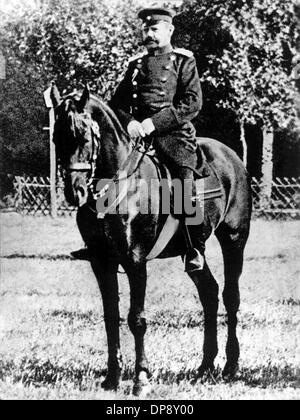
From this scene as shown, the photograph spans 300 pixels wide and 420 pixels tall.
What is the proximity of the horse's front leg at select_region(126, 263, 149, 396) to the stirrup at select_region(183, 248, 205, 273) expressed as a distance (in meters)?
0.54

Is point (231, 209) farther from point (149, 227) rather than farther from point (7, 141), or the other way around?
point (7, 141)

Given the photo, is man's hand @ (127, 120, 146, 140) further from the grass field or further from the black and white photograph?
the grass field

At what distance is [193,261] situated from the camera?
18.7 feet

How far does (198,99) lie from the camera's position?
559 centimetres

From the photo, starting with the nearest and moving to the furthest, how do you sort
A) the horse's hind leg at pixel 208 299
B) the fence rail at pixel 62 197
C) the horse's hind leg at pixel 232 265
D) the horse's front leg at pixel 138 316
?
the horse's front leg at pixel 138 316
the horse's hind leg at pixel 208 299
the horse's hind leg at pixel 232 265
the fence rail at pixel 62 197

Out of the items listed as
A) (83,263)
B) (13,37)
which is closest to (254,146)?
(83,263)

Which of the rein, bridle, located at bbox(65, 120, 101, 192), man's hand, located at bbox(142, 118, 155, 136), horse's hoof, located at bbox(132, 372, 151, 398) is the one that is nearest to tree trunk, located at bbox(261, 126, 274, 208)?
man's hand, located at bbox(142, 118, 155, 136)

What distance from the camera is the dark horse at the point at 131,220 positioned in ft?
16.2

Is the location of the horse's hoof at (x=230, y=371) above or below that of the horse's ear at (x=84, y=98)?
below

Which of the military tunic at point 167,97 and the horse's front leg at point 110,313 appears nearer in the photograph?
the horse's front leg at point 110,313

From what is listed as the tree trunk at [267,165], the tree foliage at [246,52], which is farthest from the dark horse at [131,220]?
the tree foliage at [246,52]

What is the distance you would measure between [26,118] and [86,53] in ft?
3.22

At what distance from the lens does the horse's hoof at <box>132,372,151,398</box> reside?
17.5 ft

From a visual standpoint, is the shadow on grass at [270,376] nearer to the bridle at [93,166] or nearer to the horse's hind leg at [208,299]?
the horse's hind leg at [208,299]
